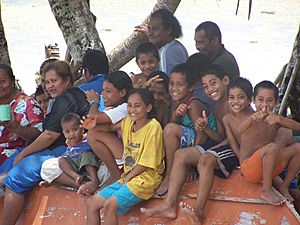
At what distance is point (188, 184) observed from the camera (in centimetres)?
509

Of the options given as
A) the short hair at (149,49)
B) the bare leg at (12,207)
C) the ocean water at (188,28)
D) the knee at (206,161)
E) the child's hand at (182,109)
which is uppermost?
the short hair at (149,49)

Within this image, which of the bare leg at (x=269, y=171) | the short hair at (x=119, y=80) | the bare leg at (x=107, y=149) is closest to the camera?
the bare leg at (x=269, y=171)

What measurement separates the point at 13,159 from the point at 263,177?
213cm

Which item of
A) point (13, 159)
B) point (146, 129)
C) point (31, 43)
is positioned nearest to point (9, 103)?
point (13, 159)

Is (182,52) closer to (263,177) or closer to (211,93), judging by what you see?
(211,93)

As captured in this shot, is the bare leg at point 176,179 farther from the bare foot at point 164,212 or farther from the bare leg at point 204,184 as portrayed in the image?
the bare leg at point 204,184

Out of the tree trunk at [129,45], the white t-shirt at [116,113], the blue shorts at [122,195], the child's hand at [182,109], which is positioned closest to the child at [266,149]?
the child's hand at [182,109]

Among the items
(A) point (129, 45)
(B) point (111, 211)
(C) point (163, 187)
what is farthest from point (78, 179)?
(A) point (129, 45)

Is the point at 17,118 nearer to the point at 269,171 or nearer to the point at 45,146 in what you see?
the point at 45,146

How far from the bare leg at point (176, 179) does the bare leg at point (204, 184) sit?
103mm

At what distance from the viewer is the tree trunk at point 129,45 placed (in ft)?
25.8

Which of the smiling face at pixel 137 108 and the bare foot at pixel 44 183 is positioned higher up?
the smiling face at pixel 137 108

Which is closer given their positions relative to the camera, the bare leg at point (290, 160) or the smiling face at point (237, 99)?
the bare leg at point (290, 160)

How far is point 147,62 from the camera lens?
5.96 meters
